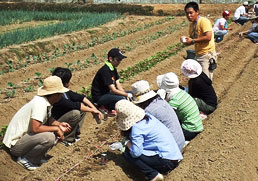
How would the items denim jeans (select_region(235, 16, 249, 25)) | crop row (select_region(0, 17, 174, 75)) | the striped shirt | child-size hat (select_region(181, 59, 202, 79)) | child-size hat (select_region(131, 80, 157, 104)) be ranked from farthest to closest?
denim jeans (select_region(235, 16, 249, 25))
crop row (select_region(0, 17, 174, 75))
child-size hat (select_region(181, 59, 202, 79))
the striped shirt
child-size hat (select_region(131, 80, 157, 104))

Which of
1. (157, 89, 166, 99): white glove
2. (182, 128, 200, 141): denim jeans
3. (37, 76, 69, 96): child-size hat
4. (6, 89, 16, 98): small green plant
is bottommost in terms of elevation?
(6, 89, 16, 98): small green plant

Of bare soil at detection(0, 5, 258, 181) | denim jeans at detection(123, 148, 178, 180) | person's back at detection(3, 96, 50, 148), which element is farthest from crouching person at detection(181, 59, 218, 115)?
person's back at detection(3, 96, 50, 148)

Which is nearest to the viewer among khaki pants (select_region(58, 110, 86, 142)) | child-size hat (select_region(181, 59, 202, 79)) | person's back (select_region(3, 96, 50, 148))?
person's back (select_region(3, 96, 50, 148))

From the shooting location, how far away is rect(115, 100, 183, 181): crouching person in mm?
4207

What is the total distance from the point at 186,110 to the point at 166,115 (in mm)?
629

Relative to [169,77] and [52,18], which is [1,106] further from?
[52,18]

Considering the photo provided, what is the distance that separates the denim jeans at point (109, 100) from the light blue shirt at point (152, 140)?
231 centimetres

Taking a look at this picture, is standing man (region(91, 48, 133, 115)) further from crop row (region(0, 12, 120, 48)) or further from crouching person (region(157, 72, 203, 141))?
crop row (region(0, 12, 120, 48))

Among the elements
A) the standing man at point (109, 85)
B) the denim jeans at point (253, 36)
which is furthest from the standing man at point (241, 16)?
the standing man at point (109, 85)

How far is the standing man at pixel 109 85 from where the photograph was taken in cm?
648

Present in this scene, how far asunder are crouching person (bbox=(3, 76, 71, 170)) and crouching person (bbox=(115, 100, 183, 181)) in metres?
1.03

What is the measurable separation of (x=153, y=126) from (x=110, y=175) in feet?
2.72

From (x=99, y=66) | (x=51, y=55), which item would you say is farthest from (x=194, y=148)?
(x=51, y=55)

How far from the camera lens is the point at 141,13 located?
78.8ft
